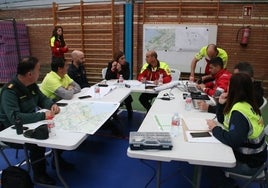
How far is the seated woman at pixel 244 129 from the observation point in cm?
156

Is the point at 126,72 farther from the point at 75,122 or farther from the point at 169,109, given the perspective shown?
the point at 75,122

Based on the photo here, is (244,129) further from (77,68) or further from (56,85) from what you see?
(77,68)

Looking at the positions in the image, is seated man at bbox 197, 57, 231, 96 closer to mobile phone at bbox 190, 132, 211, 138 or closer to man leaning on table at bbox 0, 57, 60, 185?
mobile phone at bbox 190, 132, 211, 138

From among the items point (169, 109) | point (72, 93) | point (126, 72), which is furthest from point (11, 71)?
point (169, 109)

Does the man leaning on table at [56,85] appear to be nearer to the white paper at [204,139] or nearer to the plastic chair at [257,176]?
the white paper at [204,139]

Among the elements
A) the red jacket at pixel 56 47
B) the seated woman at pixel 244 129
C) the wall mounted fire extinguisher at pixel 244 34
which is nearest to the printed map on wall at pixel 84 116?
the seated woman at pixel 244 129

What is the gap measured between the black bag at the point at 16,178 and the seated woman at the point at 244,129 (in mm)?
1529

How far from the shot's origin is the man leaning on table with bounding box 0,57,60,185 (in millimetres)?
1938

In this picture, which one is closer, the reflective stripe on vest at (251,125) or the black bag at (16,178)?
the reflective stripe on vest at (251,125)

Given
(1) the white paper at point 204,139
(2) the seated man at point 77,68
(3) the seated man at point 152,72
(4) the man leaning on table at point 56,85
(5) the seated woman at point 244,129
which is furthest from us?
(3) the seated man at point 152,72

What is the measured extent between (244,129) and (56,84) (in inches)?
81.2

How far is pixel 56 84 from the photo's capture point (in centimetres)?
275

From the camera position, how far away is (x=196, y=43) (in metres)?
5.80

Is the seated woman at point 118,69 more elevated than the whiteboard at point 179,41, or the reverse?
the whiteboard at point 179,41
